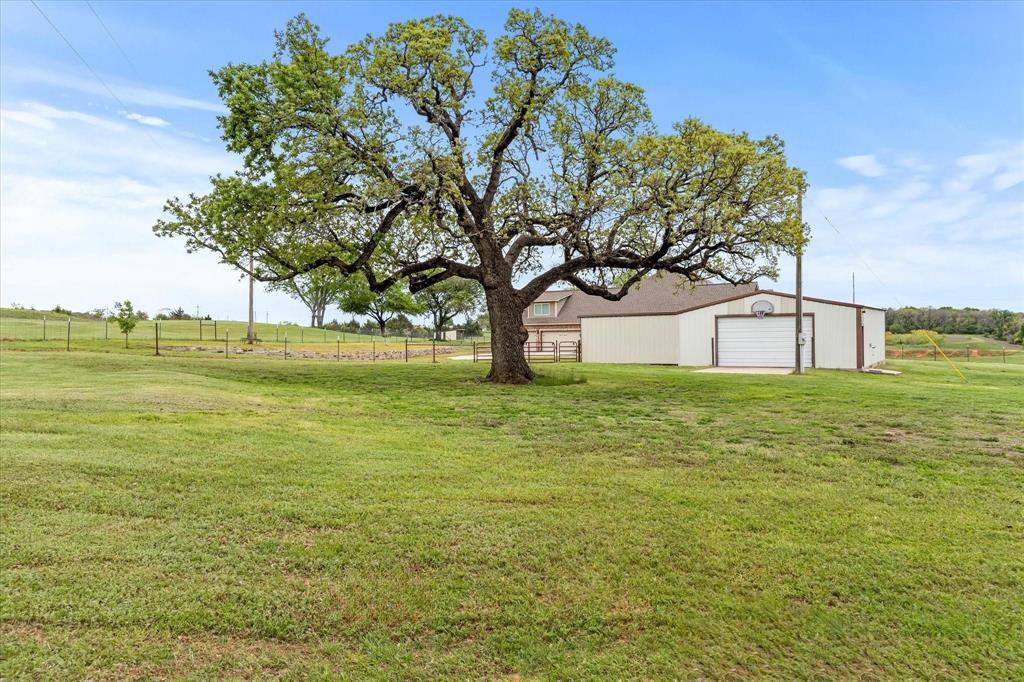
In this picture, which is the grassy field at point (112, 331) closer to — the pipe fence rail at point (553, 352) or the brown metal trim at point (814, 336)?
the pipe fence rail at point (553, 352)

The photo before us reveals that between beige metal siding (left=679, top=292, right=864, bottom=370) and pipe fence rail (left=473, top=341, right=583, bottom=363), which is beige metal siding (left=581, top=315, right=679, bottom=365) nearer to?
pipe fence rail (left=473, top=341, right=583, bottom=363)

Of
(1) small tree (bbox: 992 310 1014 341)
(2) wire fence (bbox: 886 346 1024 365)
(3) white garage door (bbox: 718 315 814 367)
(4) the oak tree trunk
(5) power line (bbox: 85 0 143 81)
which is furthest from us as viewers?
(1) small tree (bbox: 992 310 1014 341)

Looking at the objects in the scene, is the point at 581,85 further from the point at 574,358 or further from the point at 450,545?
the point at 574,358

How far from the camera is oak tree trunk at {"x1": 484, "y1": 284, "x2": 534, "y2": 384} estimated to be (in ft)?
53.0

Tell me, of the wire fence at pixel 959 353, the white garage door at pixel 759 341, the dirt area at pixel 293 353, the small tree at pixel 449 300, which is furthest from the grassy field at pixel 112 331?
the wire fence at pixel 959 353

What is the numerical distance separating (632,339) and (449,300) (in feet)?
130

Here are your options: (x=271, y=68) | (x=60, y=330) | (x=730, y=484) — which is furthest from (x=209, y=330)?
(x=730, y=484)

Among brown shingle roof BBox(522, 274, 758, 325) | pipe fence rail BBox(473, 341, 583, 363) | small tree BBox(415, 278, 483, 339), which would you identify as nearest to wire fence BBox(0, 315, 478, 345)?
small tree BBox(415, 278, 483, 339)

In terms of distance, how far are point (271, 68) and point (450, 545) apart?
15.6 m

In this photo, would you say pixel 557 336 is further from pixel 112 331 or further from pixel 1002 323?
pixel 1002 323

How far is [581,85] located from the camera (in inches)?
614

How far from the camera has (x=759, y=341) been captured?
24891mm

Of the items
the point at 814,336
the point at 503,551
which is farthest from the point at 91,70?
the point at 814,336

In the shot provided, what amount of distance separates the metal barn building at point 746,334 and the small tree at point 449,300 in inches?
1323
